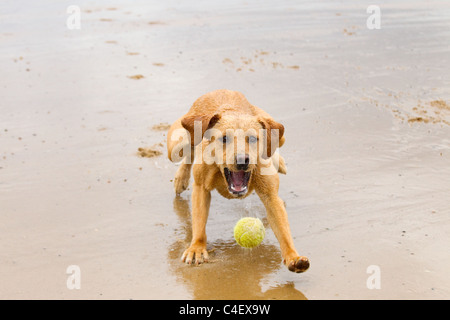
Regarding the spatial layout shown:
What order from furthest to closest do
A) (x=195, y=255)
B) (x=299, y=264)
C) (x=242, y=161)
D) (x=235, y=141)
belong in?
1. (x=195, y=255)
2. (x=235, y=141)
3. (x=242, y=161)
4. (x=299, y=264)

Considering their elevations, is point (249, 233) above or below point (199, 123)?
below

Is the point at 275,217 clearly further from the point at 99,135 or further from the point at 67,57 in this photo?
the point at 67,57

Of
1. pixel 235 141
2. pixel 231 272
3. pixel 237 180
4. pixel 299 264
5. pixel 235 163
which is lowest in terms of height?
pixel 231 272

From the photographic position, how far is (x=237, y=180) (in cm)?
485

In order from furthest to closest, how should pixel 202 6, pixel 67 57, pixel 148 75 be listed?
pixel 202 6
pixel 67 57
pixel 148 75

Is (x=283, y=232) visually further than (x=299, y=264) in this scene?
Yes

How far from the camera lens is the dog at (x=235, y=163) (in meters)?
4.72

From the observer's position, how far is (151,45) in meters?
11.9

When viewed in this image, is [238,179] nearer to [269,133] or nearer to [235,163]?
[235,163]

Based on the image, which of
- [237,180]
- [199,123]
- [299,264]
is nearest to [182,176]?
[199,123]

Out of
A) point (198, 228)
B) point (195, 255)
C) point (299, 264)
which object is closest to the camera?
point (299, 264)

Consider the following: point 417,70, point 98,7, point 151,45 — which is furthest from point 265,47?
point 98,7

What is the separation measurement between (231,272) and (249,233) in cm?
35

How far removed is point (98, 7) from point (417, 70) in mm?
8946
